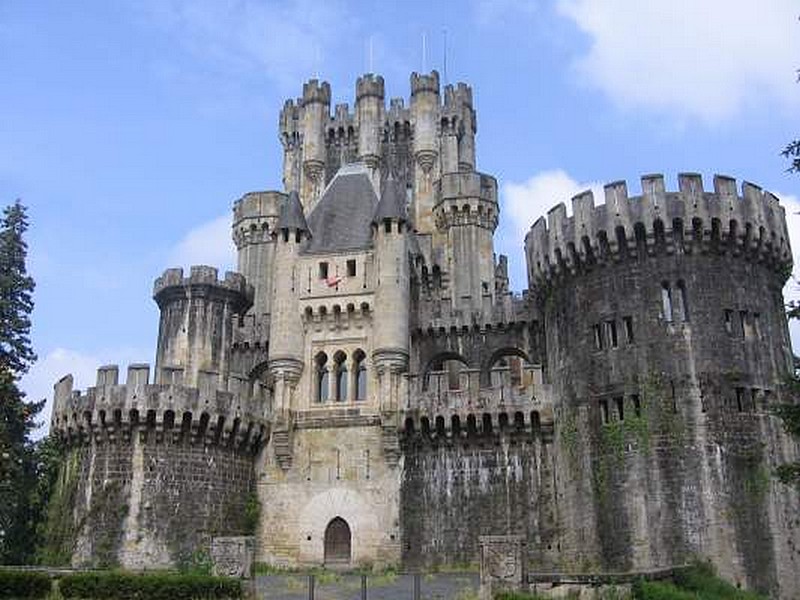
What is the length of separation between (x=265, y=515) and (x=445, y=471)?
26.6ft

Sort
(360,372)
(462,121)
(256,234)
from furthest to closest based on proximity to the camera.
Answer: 1. (462,121)
2. (256,234)
3. (360,372)

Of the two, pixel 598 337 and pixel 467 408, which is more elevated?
pixel 598 337

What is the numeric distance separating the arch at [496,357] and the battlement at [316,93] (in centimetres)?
2602

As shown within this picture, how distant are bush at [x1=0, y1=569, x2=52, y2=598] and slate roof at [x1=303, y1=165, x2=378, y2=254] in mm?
20836

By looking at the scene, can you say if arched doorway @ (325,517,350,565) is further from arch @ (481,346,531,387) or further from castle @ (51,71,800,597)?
arch @ (481,346,531,387)

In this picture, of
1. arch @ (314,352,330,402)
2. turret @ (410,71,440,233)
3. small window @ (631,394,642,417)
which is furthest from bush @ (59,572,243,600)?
turret @ (410,71,440,233)

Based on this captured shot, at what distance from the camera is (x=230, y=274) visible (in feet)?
150

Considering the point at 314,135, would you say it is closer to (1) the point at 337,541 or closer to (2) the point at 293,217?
(2) the point at 293,217

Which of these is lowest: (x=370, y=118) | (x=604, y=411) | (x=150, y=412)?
(x=604, y=411)

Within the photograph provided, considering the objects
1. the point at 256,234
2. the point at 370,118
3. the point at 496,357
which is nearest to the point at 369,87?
the point at 370,118

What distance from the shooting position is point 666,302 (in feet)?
111

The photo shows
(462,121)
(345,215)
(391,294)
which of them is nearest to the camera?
(391,294)

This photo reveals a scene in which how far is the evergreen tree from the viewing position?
1567 inches

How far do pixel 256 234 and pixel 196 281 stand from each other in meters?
9.14
